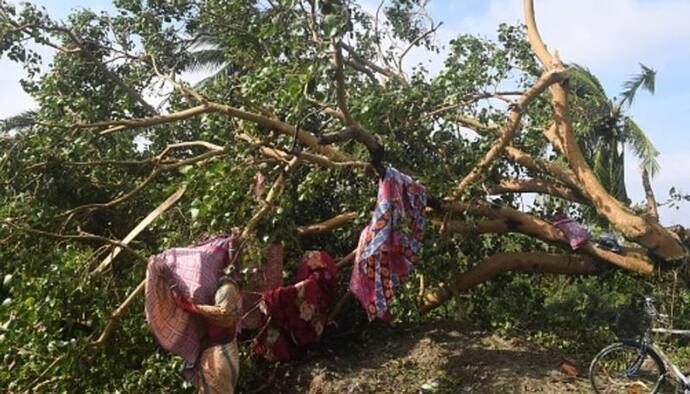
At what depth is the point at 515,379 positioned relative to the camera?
580 centimetres

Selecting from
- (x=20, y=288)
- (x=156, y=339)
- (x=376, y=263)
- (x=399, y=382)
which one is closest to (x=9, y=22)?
(x=20, y=288)

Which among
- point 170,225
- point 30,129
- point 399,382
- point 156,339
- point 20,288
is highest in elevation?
point 30,129

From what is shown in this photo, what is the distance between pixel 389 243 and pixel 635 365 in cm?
197

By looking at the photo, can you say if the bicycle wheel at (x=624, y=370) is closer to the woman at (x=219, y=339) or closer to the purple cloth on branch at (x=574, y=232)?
the purple cloth on branch at (x=574, y=232)

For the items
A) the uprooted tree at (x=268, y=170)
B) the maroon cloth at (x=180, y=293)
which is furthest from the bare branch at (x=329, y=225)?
the maroon cloth at (x=180, y=293)

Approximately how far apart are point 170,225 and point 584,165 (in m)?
3.61

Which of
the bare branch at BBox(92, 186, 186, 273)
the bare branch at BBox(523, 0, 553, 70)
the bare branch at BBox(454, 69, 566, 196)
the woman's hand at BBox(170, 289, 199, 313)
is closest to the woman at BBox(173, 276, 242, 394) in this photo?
the woman's hand at BBox(170, 289, 199, 313)

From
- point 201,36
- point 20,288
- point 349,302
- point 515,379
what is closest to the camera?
point 20,288

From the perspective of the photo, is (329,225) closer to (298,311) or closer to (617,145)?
(298,311)

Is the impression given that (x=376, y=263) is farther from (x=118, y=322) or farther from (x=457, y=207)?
(x=118, y=322)

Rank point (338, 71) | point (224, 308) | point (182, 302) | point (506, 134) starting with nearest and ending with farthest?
point (338, 71), point (224, 308), point (182, 302), point (506, 134)

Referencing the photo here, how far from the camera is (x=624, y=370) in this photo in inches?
227

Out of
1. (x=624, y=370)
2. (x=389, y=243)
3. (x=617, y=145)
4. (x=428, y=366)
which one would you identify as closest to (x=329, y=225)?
(x=389, y=243)

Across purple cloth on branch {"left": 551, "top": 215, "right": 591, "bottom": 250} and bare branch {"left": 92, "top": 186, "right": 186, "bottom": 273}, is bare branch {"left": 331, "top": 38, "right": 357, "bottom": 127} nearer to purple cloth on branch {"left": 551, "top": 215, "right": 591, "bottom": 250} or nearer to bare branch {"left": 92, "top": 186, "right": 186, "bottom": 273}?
bare branch {"left": 92, "top": 186, "right": 186, "bottom": 273}
